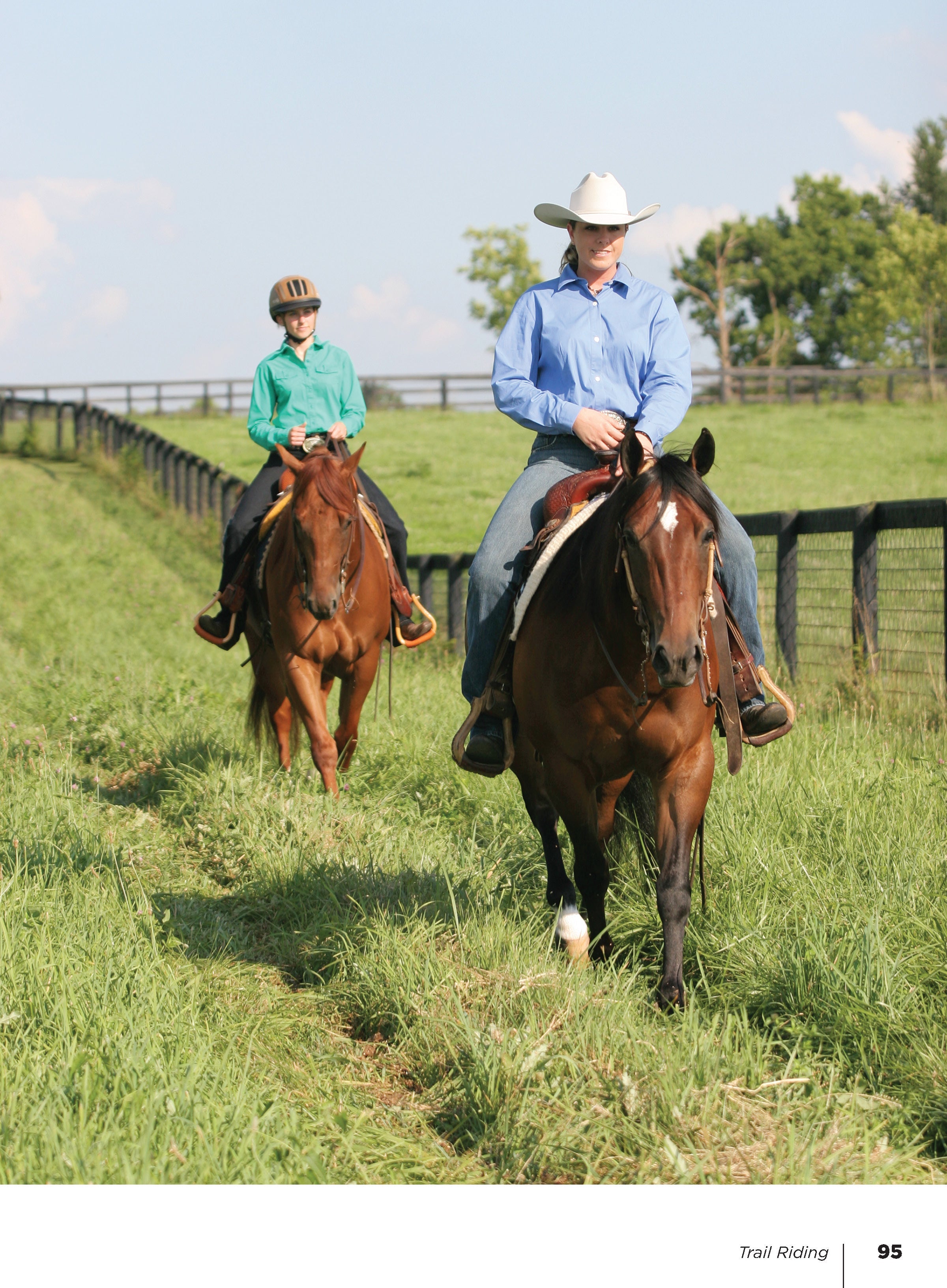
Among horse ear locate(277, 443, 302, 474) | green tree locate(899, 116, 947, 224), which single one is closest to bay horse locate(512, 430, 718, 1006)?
horse ear locate(277, 443, 302, 474)

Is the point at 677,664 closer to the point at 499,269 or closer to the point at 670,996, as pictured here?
the point at 670,996

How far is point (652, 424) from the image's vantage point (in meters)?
4.82

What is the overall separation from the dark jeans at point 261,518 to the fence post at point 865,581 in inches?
124

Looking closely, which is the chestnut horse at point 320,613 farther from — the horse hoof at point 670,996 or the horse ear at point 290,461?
the horse hoof at point 670,996

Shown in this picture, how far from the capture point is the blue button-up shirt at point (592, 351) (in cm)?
512

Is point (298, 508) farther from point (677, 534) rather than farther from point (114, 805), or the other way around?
point (677, 534)

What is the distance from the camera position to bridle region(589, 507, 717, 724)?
376 cm

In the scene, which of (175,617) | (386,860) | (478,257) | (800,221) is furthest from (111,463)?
(800,221)

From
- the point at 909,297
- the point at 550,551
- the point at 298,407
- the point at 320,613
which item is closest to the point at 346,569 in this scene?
the point at 320,613

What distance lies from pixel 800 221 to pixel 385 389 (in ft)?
166

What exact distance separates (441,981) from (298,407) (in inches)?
210

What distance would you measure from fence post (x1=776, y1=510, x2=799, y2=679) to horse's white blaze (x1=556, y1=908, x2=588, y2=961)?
5.13 meters

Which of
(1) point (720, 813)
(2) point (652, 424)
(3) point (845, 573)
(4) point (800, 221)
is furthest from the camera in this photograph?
(4) point (800, 221)

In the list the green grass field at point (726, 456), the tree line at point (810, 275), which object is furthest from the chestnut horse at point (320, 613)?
the tree line at point (810, 275)
